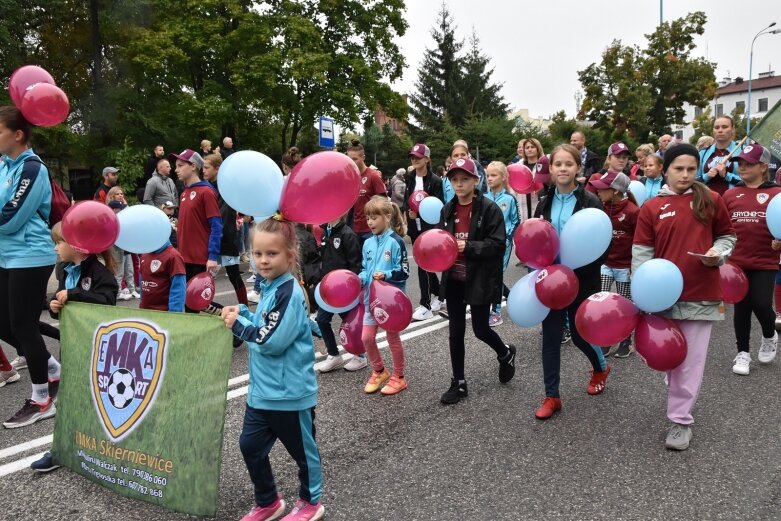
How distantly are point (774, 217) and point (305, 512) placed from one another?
4.35 meters

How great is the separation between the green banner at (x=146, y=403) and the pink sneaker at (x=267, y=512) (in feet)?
0.68

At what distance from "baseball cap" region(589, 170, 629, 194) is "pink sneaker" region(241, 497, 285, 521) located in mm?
4005

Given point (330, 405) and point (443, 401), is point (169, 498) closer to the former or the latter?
point (330, 405)

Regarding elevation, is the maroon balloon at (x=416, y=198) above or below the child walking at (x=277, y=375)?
above

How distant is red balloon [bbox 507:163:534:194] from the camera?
7066 mm

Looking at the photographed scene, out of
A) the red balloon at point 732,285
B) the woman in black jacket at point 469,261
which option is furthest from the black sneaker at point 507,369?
the red balloon at point 732,285

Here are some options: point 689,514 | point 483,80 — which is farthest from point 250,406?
Result: point 483,80

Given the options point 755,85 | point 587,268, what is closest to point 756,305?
point 587,268

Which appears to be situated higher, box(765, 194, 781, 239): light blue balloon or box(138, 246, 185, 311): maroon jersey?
box(765, 194, 781, 239): light blue balloon

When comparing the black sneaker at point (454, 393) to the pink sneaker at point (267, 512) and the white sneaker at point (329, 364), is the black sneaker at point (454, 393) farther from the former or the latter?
the pink sneaker at point (267, 512)

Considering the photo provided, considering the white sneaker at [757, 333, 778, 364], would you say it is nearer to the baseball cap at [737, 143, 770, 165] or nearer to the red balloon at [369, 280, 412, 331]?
the baseball cap at [737, 143, 770, 165]

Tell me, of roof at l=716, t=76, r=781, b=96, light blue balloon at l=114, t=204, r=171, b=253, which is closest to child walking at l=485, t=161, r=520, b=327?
light blue balloon at l=114, t=204, r=171, b=253

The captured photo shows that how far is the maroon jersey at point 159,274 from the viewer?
478 cm

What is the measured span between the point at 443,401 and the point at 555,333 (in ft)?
3.24
